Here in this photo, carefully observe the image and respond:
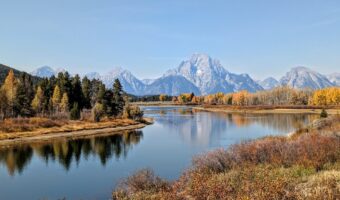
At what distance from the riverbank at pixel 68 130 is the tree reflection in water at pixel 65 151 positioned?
5.80 metres

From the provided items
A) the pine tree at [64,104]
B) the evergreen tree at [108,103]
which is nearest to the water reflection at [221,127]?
the evergreen tree at [108,103]

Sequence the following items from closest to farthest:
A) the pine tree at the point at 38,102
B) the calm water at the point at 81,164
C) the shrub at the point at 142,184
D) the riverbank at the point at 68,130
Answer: the shrub at the point at 142,184 → the calm water at the point at 81,164 → the riverbank at the point at 68,130 → the pine tree at the point at 38,102

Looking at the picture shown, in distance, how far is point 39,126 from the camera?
240 feet

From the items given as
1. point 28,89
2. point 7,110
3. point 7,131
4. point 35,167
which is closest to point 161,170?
point 35,167

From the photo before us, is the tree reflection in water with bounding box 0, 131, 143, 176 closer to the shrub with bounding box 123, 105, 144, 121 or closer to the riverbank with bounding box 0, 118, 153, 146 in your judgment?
the riverbank with bounding box 0, 118, 153, 146

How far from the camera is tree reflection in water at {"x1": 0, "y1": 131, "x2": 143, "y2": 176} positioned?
4094 cm

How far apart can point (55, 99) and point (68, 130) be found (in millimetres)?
25179

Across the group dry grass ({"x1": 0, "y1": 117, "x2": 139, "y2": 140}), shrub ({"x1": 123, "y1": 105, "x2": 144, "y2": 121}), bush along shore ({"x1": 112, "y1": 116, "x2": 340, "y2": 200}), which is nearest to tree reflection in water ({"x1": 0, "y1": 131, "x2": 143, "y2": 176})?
dry grass ({"x1": 0, "y1": 117, "x2": 139, "y2": 140})

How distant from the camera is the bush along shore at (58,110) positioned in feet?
230

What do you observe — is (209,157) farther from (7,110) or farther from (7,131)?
(7,110)

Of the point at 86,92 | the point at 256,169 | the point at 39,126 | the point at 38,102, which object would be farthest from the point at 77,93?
the point at 256,169

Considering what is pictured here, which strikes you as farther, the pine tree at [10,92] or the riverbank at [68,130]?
the pine tree at [10,92]

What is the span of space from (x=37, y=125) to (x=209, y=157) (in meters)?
58.4

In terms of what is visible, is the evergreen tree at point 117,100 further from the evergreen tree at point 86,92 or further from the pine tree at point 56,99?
the pine tree at point 56,99
